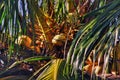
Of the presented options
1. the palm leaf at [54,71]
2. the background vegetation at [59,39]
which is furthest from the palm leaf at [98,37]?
the palm leaf at [54,71]

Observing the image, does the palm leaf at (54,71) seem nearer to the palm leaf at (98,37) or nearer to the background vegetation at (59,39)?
the background vegetation at (59,39)

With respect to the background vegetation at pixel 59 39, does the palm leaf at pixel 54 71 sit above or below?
below

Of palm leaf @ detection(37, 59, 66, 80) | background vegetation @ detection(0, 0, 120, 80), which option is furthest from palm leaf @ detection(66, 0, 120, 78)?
palm leaf @ detection(37, 59, 66, 80)

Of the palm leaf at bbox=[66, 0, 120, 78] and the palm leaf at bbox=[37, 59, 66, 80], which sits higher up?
the palm leaf at bbox=[66, 0, 120, 78]

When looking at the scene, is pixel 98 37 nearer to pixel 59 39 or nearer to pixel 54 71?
pixel 54 71

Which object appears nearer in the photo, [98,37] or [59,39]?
[98,37]

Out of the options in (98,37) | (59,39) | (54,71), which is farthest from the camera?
(59,39)

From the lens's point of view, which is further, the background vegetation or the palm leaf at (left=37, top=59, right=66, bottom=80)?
the palm leaf at (left=37, top=59, right=66, bottom=80)

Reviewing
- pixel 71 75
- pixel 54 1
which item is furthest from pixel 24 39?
pixel 71 75

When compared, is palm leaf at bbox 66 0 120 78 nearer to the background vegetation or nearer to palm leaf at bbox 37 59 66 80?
the background vegetation

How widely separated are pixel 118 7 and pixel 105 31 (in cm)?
20

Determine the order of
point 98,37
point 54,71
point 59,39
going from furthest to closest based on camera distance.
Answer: point 59,39, point 54,71, point 98,37

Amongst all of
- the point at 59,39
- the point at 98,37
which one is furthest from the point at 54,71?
the point at 98,37

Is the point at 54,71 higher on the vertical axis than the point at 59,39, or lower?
lower
